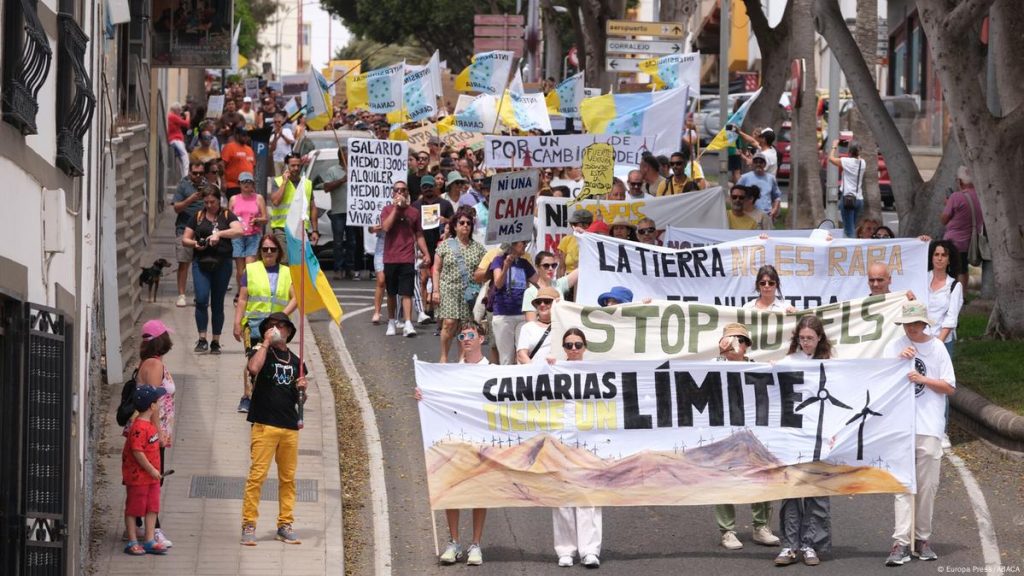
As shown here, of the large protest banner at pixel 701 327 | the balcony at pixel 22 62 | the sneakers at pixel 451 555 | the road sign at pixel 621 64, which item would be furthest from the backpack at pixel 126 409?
the road sign at pixel 621 64

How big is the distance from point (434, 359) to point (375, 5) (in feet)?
201

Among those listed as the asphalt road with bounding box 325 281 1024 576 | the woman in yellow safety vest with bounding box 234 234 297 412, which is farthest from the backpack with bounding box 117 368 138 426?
the woman in yellow safety vest with bounding box 234 234 297 412

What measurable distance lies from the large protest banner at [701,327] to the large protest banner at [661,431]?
34.5 inches

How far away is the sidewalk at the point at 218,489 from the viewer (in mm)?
10609

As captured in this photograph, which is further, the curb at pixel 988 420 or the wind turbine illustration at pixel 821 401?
the curb at pixel 988 420

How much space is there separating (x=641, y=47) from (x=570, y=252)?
16.4 metres

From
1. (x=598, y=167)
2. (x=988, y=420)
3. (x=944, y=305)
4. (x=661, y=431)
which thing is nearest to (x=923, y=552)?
(x=661, y=431)

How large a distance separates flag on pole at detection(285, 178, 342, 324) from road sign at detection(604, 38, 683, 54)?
1928 cm

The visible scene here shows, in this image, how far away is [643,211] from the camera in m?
18.1

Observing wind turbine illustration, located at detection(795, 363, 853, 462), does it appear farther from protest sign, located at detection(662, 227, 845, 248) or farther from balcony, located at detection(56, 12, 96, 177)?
protest sign, located at detection(662, 227, 845, 248)

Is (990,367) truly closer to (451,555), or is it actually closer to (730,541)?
(730,541)

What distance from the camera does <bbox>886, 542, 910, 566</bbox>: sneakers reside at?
34.6 feet

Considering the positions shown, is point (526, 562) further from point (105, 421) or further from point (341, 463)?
point (105, 421)

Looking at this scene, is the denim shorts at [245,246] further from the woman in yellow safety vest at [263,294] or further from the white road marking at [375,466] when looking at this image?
the woman in yellow safety vest at [263,294]
